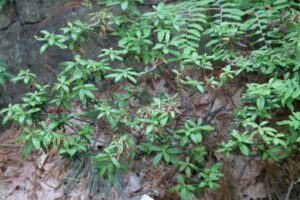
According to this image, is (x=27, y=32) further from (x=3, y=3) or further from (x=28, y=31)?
(x=3, y=3)

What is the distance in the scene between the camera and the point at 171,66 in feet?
12.9

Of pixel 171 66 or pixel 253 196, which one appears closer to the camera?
pixel 253 196

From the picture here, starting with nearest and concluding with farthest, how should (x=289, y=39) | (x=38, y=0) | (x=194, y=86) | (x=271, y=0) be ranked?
(x=194, y=86) → (x=289, y=39) → (x=271, y=0) → (x=38, y=0)

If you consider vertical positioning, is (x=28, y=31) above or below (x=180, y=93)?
below

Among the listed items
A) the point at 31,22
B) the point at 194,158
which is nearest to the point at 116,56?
the point at 194,158

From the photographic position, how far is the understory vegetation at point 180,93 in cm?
316

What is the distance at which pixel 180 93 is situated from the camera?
353 centimetres

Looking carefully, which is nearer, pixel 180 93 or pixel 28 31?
pixel 180 93

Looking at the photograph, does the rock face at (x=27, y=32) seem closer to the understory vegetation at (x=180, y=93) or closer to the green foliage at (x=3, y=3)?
the green foliage at (x=3, y=3)

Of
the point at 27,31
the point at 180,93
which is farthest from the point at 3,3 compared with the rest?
the point at 180,93


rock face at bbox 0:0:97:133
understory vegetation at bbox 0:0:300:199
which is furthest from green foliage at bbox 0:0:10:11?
understory vegetation at bbox 0:0:300:199

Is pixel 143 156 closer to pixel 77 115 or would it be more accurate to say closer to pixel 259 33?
pixel 77 115

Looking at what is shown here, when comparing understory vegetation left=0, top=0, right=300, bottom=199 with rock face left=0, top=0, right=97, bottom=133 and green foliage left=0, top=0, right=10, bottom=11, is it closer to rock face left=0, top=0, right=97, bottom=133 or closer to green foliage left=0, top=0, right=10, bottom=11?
rock face left=0, top=0, right=97, bottom=133

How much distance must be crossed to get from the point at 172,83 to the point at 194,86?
25.7 inches
